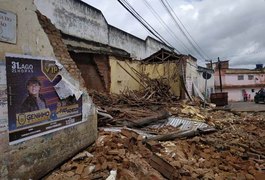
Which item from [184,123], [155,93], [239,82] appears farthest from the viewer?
[239,82]

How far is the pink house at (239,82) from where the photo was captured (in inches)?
1737

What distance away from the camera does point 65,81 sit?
530 centimetres

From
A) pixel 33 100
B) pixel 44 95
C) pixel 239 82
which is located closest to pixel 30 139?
pixel 33 100

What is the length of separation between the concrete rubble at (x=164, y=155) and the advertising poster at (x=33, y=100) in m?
0.92

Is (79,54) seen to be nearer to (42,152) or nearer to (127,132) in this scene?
(127,132)

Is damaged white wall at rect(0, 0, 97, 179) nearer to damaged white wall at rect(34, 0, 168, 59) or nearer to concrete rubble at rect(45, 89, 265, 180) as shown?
concrete rubble at rect(45, 89, 265, 180)

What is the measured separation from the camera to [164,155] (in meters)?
6.36

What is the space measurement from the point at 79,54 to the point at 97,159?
826 centimetres

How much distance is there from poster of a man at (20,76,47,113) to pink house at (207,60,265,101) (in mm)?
41389

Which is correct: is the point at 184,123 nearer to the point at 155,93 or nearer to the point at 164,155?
the point at 164,155

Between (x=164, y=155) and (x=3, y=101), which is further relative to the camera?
(x=164, y=155)

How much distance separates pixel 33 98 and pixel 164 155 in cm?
341

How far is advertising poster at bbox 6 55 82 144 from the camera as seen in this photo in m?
3.96

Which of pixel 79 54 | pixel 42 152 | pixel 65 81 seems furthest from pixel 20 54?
pixel 79 54
